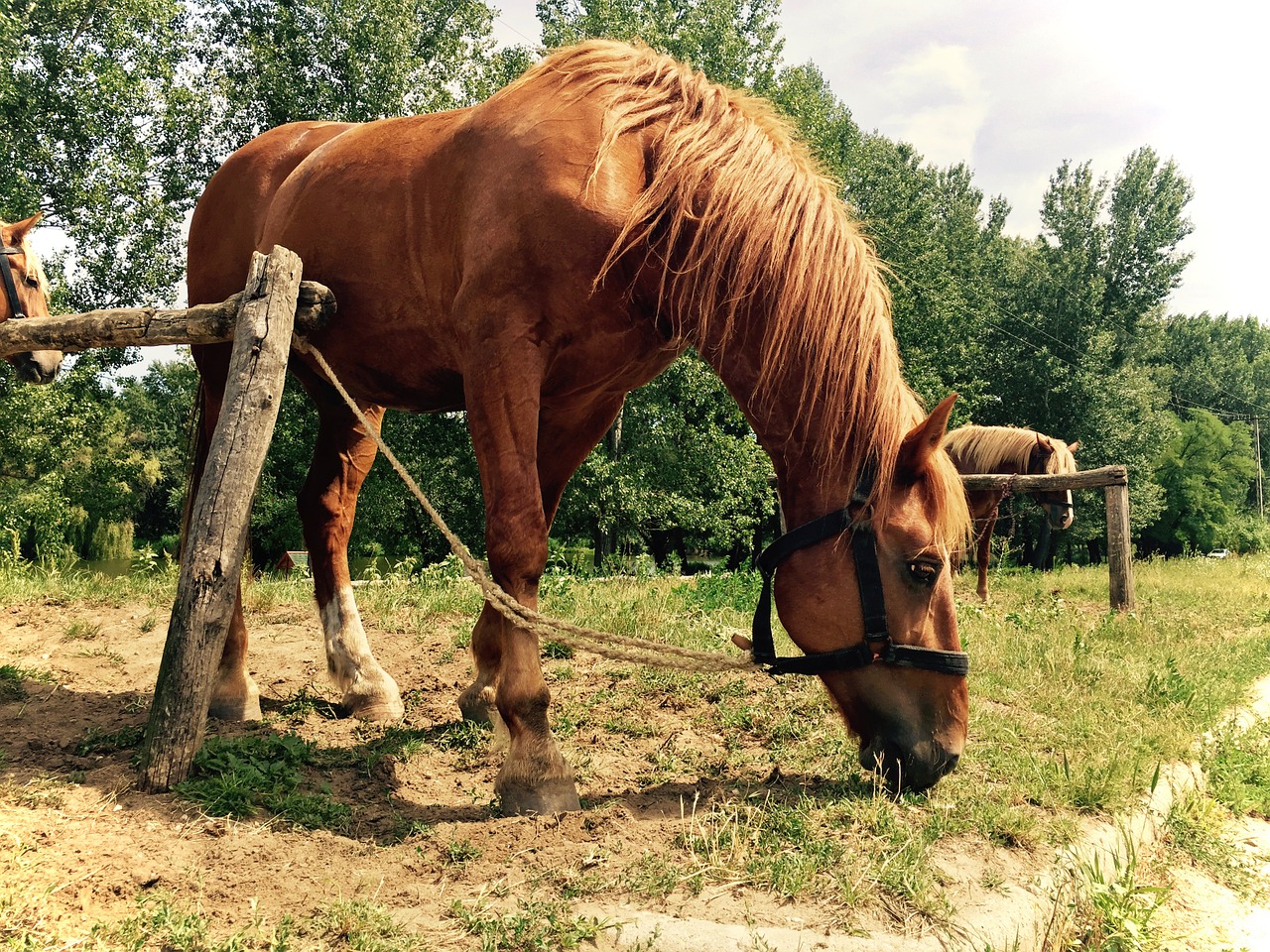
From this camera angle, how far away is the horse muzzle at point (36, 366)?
5.68 meters

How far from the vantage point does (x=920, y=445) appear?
8.43 feet

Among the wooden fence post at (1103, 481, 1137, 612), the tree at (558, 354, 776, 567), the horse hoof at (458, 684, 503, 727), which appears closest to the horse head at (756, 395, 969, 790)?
the horse hoof at (458, 684, 503, 727)

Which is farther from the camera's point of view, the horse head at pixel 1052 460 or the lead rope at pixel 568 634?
the horse head at pixel 1052 460

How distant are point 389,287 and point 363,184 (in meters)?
0.52

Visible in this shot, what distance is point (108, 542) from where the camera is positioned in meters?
25.4

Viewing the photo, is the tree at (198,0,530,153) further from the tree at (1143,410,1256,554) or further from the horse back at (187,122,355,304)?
the tree at (1143,410,1256,554)

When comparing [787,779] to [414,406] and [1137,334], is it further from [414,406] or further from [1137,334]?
[1137,334]

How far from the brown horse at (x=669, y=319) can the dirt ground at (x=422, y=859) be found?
33 centimetres

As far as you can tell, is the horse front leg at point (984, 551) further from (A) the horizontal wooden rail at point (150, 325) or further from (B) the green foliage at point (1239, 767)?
(A) the horizontal wooden rail at point (150, 325)

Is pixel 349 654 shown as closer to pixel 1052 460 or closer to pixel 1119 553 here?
pixel 1119 553

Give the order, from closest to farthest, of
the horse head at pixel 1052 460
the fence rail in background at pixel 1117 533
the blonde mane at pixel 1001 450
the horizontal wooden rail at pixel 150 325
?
1. the horizontal wooden rail at pixel 150 325
2. the fence rail in background at pixel 1117 533
3. the horse head at pixel 1052 460
4. the blonde mane at pixel 1001 450

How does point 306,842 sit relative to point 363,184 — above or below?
below

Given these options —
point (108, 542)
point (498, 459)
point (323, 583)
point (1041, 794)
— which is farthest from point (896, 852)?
point (108, 542)

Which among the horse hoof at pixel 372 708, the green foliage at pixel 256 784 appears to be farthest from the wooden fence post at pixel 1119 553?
the green foliage at pixel 256 784
